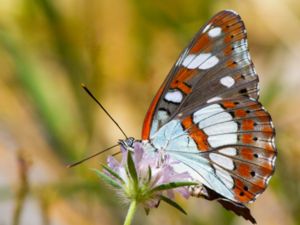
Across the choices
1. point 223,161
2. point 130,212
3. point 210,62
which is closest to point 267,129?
point 223,161

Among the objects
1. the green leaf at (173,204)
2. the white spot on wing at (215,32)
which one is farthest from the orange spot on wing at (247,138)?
the green leaf at (173,204)

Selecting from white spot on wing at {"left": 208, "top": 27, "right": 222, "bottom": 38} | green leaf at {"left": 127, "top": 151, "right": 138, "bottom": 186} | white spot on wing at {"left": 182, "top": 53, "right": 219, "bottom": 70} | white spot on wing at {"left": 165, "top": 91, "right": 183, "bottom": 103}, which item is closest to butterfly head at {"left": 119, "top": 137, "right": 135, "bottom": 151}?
green leaf at {"left": 127, "top": 151, "right": 138, "bottom": 186}

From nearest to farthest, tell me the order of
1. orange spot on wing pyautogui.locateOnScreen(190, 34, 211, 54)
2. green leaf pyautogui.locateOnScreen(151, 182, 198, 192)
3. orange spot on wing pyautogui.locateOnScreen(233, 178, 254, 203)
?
1. green leaf pyautogui.locateOnScreen(151, 182, 198, 192)
2. orange spot on wing pyautogui.locateOnScreen(233, 178, 254, 203)
3. orange spot on wing pyautogui.locateOnScreen(190, 34, 211, 54)

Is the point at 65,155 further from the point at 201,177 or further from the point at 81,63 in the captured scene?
the point at 201,177

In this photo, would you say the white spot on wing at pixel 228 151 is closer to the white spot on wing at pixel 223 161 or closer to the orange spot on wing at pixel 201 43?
the white spot on wing at pixel 223 161

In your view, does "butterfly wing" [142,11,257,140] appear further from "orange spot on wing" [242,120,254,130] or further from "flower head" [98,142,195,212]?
"flower head" [98,142,195,212]

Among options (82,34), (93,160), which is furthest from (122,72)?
(93,160)

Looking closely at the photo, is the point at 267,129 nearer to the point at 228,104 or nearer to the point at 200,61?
the point at 228,104

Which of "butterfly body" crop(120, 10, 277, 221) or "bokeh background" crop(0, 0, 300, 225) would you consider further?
"bokeh background" crop(0, 0, 300, 225)
